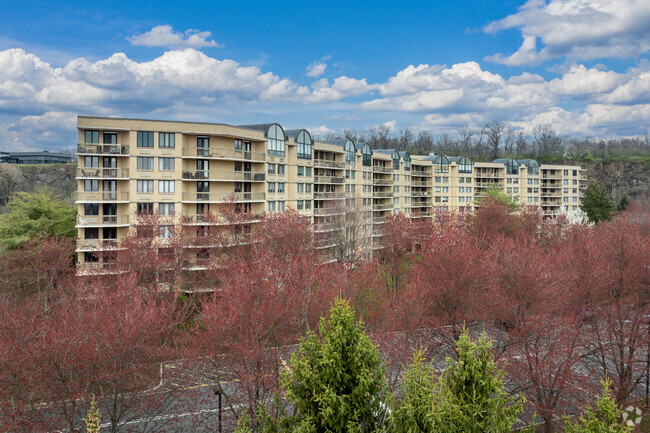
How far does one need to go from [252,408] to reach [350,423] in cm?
985

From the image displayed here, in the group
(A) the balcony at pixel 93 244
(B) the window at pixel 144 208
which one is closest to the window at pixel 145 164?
(B) the window at pixel 144 208

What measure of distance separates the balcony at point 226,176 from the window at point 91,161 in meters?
7.57

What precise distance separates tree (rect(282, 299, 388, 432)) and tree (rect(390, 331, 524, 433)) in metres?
1.35

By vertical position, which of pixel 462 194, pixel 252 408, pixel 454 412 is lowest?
pixel 252 408

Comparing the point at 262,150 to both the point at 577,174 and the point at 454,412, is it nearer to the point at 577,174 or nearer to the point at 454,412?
the point at 454,412

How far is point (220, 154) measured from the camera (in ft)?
135

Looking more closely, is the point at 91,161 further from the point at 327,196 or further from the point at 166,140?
the point at 327,196

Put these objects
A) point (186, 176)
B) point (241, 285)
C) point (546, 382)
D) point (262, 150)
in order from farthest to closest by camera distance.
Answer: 1. point (262, 150)
2. point (186, 176)
3. point (241, 285)
4. point (546, 382)

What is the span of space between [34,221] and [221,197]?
18886 millimetres

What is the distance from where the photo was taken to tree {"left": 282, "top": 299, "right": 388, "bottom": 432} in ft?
34.2

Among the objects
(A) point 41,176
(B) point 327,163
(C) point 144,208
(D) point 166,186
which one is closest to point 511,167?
(B) point 327,163

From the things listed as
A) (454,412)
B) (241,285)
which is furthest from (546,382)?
(241,285)

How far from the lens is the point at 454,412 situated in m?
8.90

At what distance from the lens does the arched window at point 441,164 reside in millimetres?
86000
